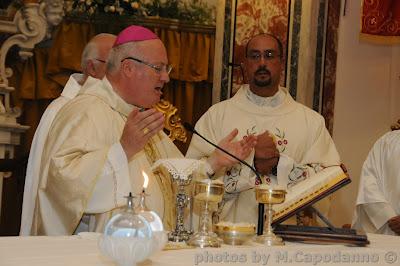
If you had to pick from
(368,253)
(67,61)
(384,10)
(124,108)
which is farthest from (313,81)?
(368,253)

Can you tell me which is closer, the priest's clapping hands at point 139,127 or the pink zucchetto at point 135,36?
the priest's clapping hands at point 139,127

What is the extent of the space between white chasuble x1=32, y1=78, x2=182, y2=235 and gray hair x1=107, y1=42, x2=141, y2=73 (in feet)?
0.38

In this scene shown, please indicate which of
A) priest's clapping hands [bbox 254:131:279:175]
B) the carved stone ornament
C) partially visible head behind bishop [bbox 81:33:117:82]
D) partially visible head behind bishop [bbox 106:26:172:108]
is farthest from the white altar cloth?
the carved stone ornament

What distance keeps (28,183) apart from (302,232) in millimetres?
1995

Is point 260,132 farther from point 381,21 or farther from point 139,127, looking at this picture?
point 381,21

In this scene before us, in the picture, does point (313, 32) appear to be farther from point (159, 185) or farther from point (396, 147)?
point (159, 185)

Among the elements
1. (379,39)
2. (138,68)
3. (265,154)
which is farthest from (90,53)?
(379,39)

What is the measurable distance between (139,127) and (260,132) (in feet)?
6.17

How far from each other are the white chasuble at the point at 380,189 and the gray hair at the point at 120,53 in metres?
1.87

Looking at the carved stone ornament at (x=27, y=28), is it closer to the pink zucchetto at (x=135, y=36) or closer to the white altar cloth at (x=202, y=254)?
the pink zucchetto at (x=135, y=36)

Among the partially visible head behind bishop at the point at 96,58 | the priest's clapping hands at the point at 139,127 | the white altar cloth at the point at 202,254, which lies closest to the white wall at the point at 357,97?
the partially visible head behind bishop at the point at 96,58

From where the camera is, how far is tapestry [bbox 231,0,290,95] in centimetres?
788

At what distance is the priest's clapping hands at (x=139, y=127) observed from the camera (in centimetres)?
363

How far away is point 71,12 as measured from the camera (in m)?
7.71
